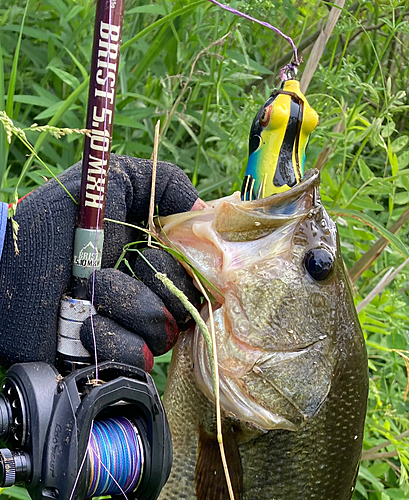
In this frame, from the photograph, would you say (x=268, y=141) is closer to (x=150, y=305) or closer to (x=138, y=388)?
(x=150, y=305)

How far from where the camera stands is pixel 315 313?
119 centimetres

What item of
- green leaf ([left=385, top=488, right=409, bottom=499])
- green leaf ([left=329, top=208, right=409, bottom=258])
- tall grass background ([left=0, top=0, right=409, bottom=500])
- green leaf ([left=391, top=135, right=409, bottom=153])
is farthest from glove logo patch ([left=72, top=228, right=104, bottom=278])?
green leaf ([left=385, top=488, right=409, bottom=499])

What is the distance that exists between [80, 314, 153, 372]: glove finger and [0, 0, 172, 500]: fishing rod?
0.08ft

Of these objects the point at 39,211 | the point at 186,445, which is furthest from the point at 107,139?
the point at 186,445

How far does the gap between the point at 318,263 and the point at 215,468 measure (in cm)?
46

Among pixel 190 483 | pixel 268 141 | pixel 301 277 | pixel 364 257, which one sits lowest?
pixel 190 483

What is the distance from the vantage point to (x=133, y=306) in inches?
43.6

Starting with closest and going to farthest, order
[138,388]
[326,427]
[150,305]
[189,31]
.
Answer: [138,388], [150,305], [326,427], [189,31]

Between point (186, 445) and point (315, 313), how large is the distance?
383 millimetres

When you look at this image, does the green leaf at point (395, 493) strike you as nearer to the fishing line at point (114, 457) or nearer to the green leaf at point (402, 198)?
the green leaf at point (402, 198)

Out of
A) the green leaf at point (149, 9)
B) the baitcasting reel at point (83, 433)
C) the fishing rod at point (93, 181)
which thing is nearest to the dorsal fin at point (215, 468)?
the baitcasting reel at point (83, 433)

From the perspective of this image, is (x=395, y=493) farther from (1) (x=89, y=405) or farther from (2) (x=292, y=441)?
(1) (x=89, y=405)

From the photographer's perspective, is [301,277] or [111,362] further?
[301,277]

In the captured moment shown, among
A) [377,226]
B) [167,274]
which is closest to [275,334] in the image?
[167,274]
